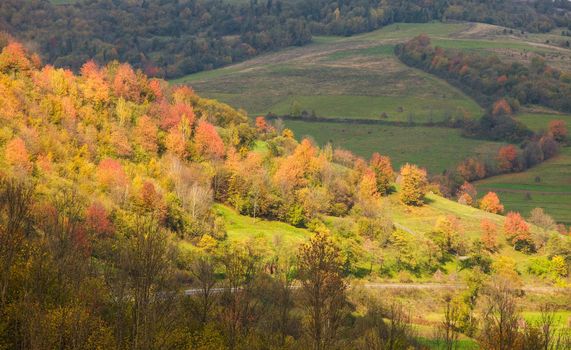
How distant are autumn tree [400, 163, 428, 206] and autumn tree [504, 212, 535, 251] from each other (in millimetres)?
19964

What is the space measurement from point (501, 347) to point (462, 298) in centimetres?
5491

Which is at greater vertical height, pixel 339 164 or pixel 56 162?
pixel 56 162

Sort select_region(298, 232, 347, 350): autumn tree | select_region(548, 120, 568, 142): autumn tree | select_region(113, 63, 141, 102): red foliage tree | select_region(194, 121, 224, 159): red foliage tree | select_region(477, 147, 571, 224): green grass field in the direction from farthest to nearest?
select_region(548, 120, 568, 142): autumn tree → select_region(477, 147, 571, 224): green grass field → select_region(113, 63, 141, 102): red foliage tree → select_region(194, 121, 224, 159): red foliage tree → select_region(298, 232, 347, 350): autumn tree

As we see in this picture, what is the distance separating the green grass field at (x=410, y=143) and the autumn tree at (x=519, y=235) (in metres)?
53.8

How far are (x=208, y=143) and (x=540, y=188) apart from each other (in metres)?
93.4

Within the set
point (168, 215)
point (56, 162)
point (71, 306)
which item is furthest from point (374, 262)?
point (71, 306)

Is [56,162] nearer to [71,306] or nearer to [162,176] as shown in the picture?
[162,176]

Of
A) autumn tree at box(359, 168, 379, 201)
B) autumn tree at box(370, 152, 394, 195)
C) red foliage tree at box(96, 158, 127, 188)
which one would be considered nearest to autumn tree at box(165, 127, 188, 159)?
red foliage tree at box(96, 158, 127, 188)

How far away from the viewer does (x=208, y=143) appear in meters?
116

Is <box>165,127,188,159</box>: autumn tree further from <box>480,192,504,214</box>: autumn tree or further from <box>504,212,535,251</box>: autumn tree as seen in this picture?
<box>480,192,504,214</box>: autumn tree

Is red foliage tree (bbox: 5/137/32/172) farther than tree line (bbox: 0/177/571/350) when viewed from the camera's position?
Yes

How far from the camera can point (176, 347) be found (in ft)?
138

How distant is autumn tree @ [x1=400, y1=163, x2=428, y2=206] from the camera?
127 m

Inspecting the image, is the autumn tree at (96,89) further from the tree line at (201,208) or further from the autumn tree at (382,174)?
the autumn tree at (382,174)
